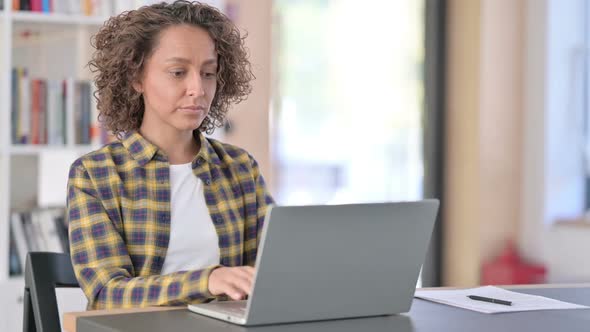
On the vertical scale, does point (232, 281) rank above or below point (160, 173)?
below

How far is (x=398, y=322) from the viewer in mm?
1472

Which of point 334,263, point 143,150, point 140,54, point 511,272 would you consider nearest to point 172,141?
point 143,150

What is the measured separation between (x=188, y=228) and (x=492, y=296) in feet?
1.86

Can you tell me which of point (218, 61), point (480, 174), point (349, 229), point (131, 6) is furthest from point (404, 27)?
point (349, 229)

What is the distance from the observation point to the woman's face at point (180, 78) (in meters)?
1.91

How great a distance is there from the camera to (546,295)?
1797 mm

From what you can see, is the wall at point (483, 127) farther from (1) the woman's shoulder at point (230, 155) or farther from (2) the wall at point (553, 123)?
(1) the woman's shoulder at point (230, 155)

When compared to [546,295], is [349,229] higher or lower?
higher

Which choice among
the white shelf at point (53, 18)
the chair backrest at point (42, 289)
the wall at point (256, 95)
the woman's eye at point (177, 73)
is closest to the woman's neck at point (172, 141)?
the woman's eye at point (177, 73)

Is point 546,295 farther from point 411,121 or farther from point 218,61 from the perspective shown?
point 411,121

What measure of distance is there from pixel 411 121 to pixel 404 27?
1.42 feet

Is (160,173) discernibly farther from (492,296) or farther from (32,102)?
(32,102)

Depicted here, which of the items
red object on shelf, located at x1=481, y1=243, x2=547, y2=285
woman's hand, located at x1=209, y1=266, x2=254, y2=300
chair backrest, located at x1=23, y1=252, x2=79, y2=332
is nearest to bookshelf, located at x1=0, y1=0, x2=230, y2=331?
chair backrest, located at x1=23, y1=252, x2=79, y2=332

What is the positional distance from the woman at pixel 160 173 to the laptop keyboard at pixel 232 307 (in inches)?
5.4
